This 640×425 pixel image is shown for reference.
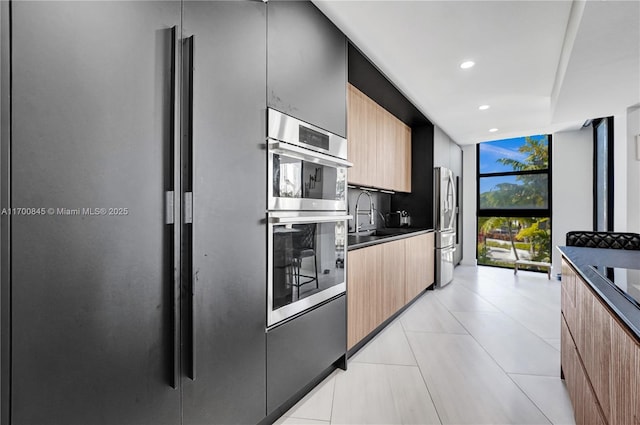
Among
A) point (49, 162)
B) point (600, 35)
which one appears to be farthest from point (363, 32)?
point (49, 162)

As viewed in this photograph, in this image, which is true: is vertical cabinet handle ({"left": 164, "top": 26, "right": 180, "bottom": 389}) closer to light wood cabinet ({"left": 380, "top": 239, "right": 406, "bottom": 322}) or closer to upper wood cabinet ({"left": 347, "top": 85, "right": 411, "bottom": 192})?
upper wood cabinet ({"left": 347, "top": 85, "right": 411, "bottom": 192})

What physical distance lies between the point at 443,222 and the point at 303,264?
3.36 meters

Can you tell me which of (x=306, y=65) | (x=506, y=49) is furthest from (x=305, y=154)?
(x=506, y=49)

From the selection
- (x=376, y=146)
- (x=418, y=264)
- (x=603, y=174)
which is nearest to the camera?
(x=376, y=146)

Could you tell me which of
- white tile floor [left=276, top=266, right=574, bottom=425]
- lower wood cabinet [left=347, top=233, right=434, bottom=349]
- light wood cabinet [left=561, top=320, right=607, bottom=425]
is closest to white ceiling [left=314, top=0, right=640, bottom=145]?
lower wood cabinet [left=347, top=233, right=434, bottom=349]

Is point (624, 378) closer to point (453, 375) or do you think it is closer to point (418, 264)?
point (453, 375)

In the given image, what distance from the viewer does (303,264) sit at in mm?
1808

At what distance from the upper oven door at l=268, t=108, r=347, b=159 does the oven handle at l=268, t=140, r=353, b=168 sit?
0.03 meters

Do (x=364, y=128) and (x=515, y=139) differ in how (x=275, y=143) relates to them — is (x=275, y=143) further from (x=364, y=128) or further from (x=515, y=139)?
(x=515, y=139)

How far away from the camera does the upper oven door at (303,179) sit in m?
1.59

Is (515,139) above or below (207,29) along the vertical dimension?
above

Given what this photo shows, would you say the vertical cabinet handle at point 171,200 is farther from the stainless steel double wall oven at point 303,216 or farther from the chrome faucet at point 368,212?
the chrome faucet at point 368,212

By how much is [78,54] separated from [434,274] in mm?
4550

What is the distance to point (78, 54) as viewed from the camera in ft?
2.94
